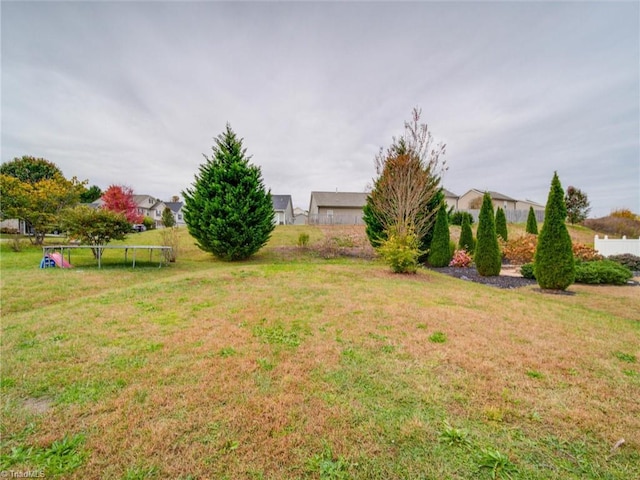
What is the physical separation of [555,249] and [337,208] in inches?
1052

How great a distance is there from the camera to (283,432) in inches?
76.4

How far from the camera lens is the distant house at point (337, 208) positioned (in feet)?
103

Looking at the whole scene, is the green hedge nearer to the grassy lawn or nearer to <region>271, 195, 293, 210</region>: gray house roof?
the grassy lawn

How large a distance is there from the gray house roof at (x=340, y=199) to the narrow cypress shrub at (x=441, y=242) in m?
20.5

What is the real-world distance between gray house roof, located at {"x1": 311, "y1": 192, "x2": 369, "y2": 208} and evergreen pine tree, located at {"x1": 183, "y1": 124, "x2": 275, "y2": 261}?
69.8 ft

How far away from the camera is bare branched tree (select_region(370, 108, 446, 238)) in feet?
36.5

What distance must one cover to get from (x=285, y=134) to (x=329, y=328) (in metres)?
13.7

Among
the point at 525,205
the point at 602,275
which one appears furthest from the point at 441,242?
the point at 525,205

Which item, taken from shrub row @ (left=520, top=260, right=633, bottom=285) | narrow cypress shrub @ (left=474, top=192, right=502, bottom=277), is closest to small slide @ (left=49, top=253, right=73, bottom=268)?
narrow cypress shrub @ (left=474, top=192, right=502, bottom=277)

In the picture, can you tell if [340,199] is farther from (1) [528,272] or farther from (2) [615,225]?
(2) [615,225]

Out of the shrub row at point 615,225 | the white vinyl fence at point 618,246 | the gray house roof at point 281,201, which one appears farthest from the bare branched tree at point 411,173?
the gray house roof at point 281,201

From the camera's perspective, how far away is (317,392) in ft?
7.95

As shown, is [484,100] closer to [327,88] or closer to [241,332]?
[327,88]

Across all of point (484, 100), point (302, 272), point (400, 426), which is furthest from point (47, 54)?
point (484, 100)
